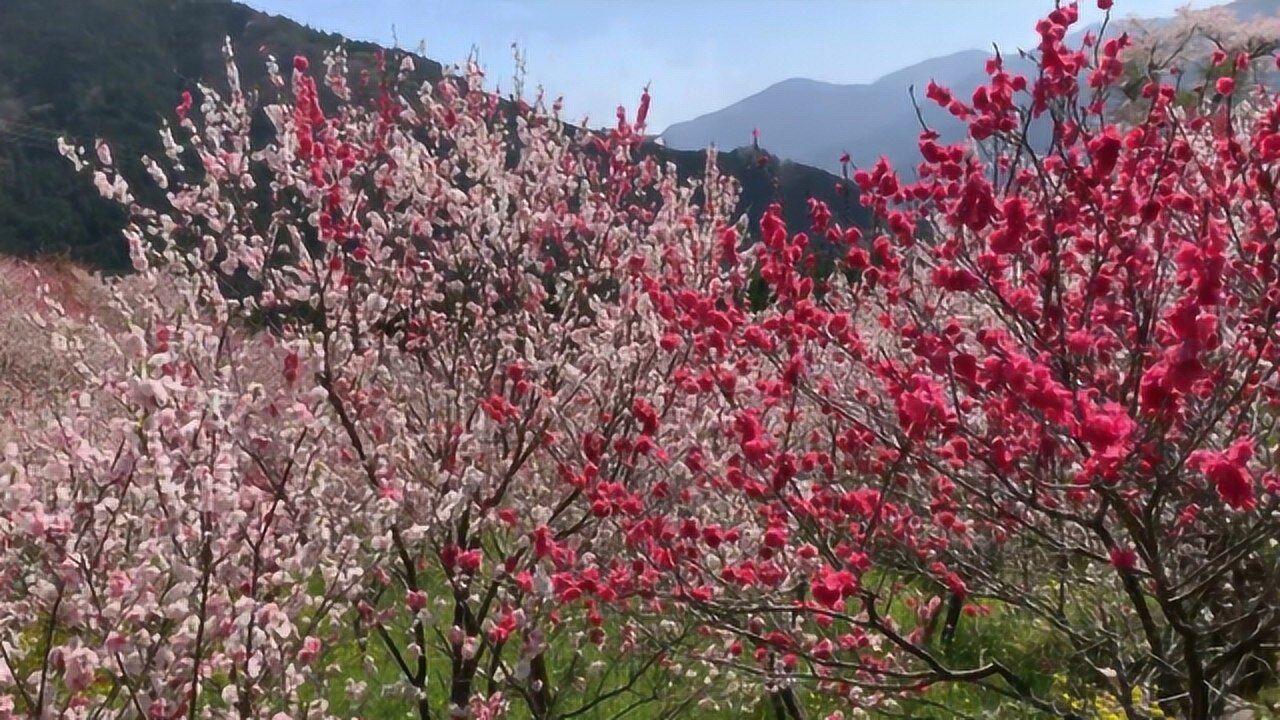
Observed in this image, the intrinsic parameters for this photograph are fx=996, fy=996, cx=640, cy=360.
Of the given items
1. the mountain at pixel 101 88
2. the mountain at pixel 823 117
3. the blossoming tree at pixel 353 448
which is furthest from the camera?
the mountain at pixel 823 117

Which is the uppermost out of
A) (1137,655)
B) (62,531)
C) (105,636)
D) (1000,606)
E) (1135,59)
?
(1135,59)

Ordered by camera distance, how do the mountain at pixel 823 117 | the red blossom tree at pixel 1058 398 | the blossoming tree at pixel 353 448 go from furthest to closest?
the mountain at pixel 823 117 → the blossoming tree at pixel 353 448 → the red blossom tree at pixel 1058 398

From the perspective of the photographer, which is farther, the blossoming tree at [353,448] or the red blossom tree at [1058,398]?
the blossoming tree at [353,448]

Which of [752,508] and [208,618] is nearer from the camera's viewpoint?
[208,618]

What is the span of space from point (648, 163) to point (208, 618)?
169 inches

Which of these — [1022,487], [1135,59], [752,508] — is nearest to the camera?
[1022,487]

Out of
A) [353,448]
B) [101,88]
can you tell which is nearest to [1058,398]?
[353,448]

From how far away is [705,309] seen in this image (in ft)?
11.0

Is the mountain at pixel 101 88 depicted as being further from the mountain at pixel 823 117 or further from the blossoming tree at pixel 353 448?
the mountain at pixel 823 117

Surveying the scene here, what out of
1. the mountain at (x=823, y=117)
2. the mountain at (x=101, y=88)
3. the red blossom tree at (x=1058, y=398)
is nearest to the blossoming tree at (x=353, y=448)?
the red blossom tree at (x=1058, y=398)

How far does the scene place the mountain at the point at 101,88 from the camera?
33.9 m

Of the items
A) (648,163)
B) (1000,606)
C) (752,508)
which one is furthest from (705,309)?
(1000,606)

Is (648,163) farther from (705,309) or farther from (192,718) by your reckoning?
(192,718)

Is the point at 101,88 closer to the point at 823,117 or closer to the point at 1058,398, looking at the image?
the point at 1058,398
